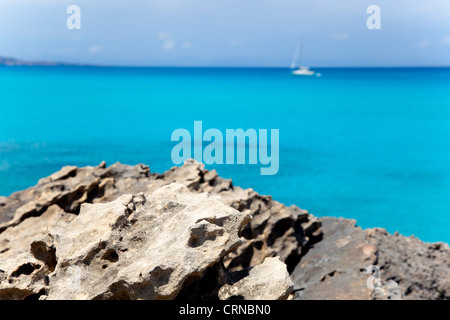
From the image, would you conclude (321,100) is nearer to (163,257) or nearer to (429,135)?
(429,135)

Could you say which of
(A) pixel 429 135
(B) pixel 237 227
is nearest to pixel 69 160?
(B) pixel 237 227

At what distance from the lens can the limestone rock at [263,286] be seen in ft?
15.2

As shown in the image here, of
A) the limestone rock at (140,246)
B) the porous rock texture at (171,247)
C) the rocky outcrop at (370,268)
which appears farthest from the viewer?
the rocky outcrop at (370,268)

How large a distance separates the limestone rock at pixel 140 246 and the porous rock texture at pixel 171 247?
0.01 meters

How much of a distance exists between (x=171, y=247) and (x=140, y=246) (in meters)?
0.42

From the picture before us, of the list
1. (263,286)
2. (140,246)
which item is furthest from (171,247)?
(263,286)

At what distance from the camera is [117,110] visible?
46.5m

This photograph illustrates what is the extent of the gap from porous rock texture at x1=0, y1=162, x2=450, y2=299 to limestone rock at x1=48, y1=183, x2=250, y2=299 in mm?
12

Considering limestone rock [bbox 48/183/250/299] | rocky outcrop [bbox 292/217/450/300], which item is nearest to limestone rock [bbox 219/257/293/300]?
limestone rock [bbox 48/183/250/299]

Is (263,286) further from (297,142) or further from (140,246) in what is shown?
(297,142)

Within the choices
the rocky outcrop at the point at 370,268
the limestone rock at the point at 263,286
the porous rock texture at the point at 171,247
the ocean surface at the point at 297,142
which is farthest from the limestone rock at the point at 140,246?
the ocean surface at the point at 297,142

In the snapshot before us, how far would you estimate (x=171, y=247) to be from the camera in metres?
4.40

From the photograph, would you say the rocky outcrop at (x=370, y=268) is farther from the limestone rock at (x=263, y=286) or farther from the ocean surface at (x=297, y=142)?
the ocean surface at (x=297, y=142)

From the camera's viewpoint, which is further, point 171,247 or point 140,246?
point 140,246
